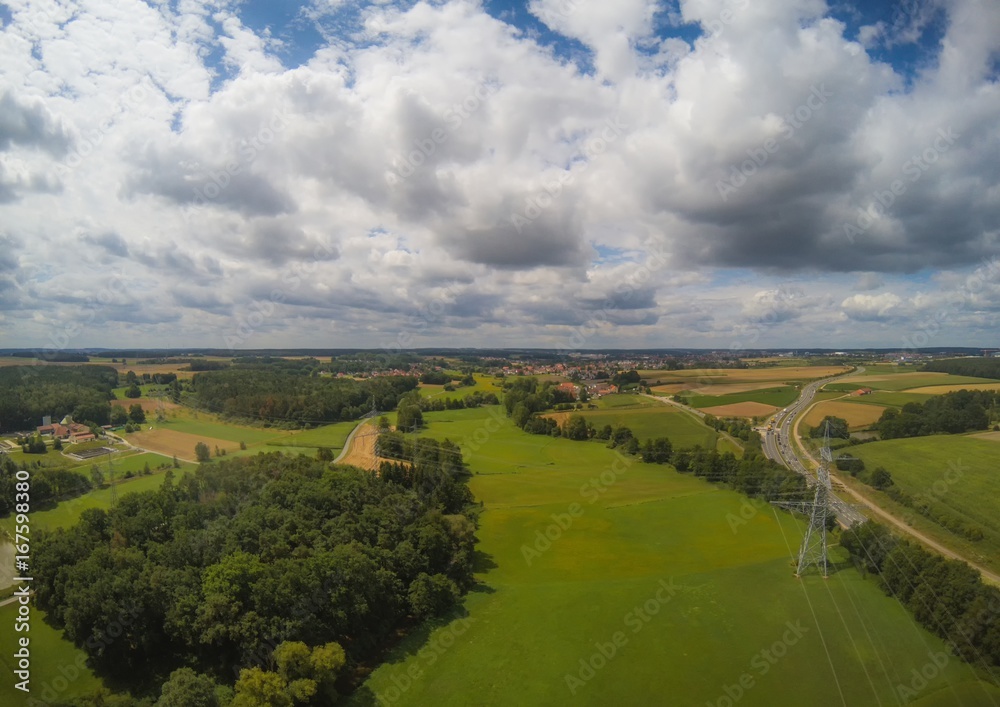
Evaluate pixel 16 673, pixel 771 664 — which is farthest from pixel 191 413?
pixel 771 664

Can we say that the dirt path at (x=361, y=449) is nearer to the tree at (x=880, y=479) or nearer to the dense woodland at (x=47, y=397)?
the dense woodland at (x=47, y=397)

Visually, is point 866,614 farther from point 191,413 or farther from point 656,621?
point 191,413

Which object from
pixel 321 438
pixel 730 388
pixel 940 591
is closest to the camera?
pixel 940 591

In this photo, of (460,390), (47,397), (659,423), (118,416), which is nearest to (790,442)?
(659,423)

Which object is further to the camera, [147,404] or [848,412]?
[147,404]

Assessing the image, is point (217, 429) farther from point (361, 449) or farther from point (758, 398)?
point (758, 398)

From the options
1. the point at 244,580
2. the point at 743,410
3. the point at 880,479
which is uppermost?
the point at 743,410

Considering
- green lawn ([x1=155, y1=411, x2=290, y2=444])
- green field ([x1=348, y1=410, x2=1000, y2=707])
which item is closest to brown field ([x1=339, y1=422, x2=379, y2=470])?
green lawn ([x1=155, y1=411, x2=290, y2=444])
